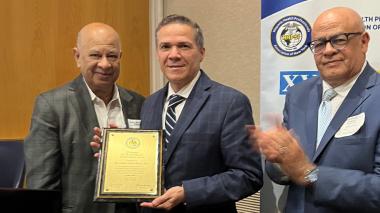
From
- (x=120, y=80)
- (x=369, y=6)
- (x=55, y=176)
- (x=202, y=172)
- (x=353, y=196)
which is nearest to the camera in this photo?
(x=353, y=196)

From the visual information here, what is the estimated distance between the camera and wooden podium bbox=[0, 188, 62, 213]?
0.92 metres

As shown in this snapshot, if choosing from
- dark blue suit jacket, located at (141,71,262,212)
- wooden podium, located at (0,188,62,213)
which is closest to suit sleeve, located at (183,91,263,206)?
dark blue suit jacket, located at (141,71,262,212)

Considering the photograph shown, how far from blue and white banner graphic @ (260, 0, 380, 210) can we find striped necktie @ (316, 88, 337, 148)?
2.19 feet

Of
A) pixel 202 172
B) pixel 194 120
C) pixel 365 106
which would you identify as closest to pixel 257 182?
pixel 202 172

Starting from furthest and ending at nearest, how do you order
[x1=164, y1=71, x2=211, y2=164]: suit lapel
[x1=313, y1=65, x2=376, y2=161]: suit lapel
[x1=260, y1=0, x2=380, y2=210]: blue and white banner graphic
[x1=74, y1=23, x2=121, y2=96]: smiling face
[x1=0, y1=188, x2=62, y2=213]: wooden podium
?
[x1=260, y1=0, x2=380, y2=210]: blue and white banner graphic, [x1=74, y1=23, x2=121, y2=96]: smiling face, [x1=164, y1=71, x2=211, y2=164]: suit lapel, [x1=313, y1=65, x2=376, y2=161]: suit lapel, [x1=0, y1=188, x2=62, y2=213]: wooden podium

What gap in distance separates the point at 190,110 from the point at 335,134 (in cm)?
63

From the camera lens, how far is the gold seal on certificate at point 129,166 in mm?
1821

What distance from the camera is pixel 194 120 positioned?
75.5 inches

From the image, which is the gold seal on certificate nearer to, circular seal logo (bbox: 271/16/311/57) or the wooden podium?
the wooden podium

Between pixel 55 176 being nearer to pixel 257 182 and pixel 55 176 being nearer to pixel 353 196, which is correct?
pixel 257 182

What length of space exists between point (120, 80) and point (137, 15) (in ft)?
1.80

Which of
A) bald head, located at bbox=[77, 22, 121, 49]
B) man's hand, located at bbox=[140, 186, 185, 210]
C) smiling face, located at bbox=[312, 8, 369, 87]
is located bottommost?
man's hand, located at bbox=[140, 186, 185, 210]

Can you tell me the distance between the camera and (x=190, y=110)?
6.38 feet

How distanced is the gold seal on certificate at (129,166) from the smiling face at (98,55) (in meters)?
0.35
